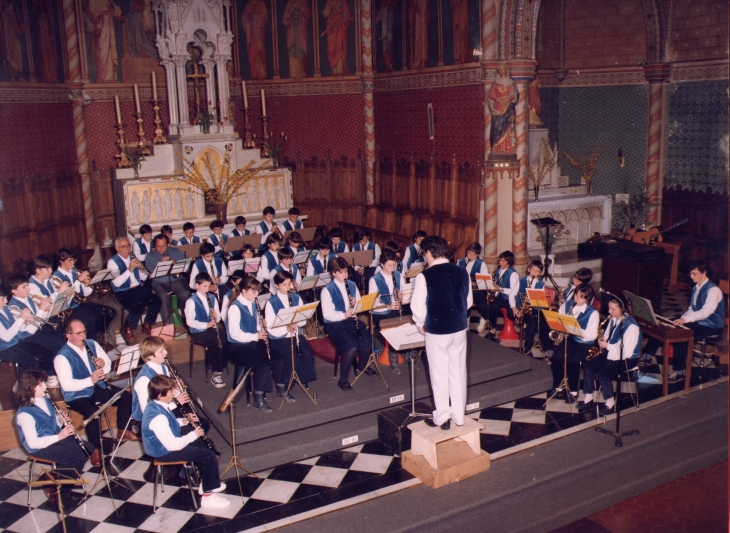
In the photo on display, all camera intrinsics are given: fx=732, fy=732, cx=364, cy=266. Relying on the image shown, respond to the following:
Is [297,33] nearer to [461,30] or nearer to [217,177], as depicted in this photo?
[217,177]

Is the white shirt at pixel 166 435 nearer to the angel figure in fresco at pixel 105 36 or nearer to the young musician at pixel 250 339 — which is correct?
the young musician at pixel 250 339

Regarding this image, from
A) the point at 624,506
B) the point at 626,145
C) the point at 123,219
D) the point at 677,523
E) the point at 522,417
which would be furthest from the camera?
the point at 626,145

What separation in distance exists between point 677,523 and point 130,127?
44.7 feet

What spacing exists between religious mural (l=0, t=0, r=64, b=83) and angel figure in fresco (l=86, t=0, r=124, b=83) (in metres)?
0.71

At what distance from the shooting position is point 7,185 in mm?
12969

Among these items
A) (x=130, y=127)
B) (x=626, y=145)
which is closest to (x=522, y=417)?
(x=626, y=145)

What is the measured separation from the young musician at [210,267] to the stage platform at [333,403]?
1609mm

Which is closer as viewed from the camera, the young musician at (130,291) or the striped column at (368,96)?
the young musician at (130,291)

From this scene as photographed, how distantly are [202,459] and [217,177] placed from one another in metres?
9.30

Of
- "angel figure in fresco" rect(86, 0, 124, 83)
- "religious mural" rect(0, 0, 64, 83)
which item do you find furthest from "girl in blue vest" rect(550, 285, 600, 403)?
"angel figure in fresco" rect(86, 0, 124, 83)

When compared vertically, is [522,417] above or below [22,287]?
below

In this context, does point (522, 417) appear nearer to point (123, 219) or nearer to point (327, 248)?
point (327, 248)

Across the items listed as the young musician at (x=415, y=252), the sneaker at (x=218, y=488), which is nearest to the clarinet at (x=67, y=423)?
the sneaker at (x=218, y=488)

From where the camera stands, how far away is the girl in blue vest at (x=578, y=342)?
27.8ft
